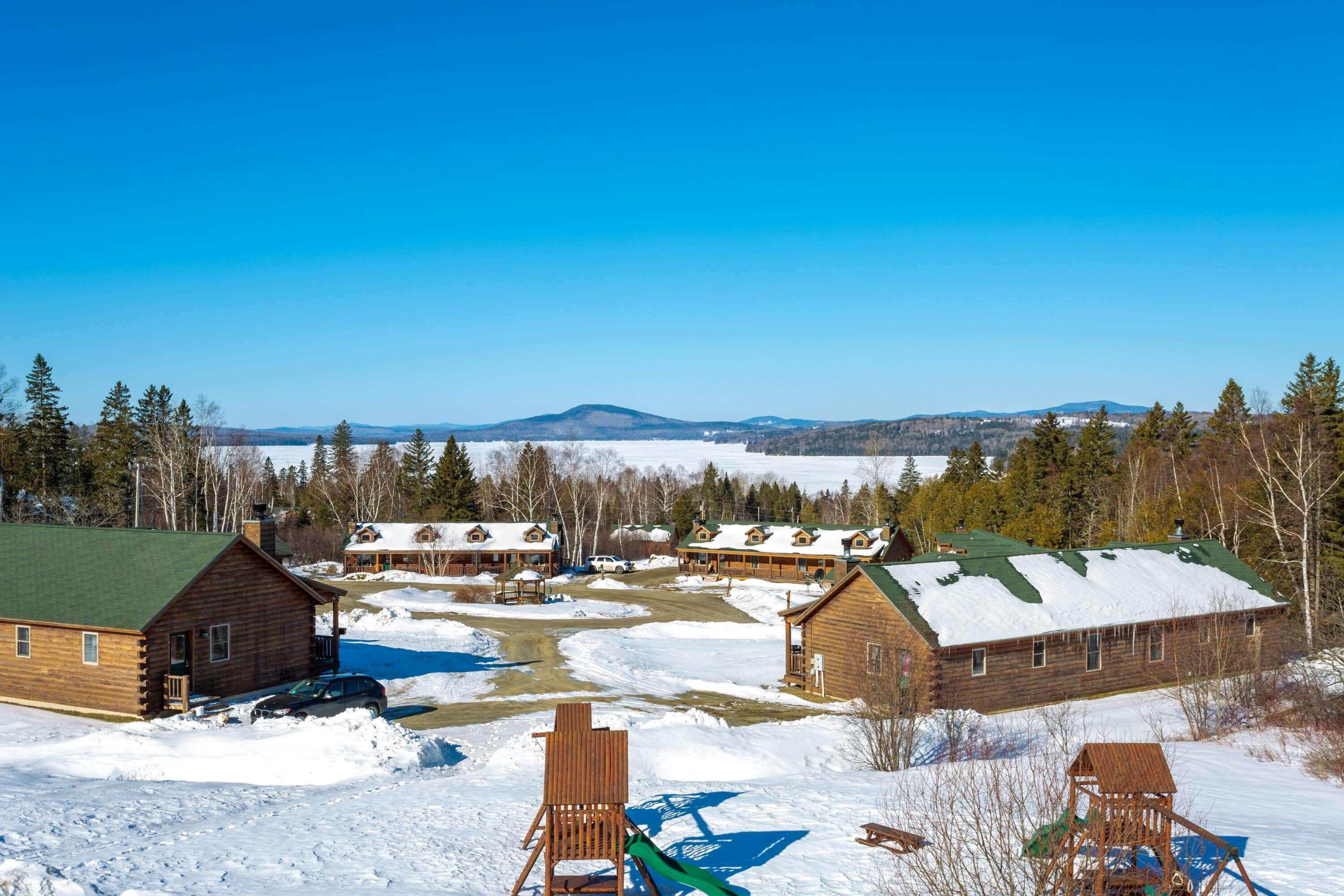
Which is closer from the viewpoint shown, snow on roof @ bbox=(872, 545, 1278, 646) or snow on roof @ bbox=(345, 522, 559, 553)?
snow on roof @ bbox=(872, 545, 1278, 646)

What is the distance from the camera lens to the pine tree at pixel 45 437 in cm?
7456

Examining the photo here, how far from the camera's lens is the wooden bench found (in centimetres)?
1388

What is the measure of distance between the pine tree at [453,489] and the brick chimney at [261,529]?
55.8 meters

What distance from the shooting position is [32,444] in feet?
245

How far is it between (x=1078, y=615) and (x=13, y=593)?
35004 mm

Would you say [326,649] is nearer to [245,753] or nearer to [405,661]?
[405,661]

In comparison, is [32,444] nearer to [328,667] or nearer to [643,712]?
[328,667]

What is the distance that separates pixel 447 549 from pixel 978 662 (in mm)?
52155

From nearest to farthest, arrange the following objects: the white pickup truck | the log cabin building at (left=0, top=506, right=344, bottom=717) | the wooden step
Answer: the wooden step, the log cabin building at (left=0, top=506, right=344, bottom=717), the white pickup truck

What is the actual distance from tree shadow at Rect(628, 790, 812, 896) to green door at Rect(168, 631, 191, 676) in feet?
55.1

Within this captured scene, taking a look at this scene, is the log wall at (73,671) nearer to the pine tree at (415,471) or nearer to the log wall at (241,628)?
the log wall at (241,628)

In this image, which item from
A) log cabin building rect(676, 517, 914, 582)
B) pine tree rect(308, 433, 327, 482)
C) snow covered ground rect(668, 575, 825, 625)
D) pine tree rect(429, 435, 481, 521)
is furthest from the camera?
pine tree rect(308, 433, 327, 482)

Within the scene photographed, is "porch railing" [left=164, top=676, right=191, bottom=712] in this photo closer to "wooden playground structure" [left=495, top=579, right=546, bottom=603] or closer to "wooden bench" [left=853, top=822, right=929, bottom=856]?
"wooden bench" [left=853, top=822, right=929, bottom=856]

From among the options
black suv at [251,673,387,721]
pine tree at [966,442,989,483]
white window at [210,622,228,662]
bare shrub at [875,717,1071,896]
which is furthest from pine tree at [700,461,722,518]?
bare shrub at [875,717,1071,896]
